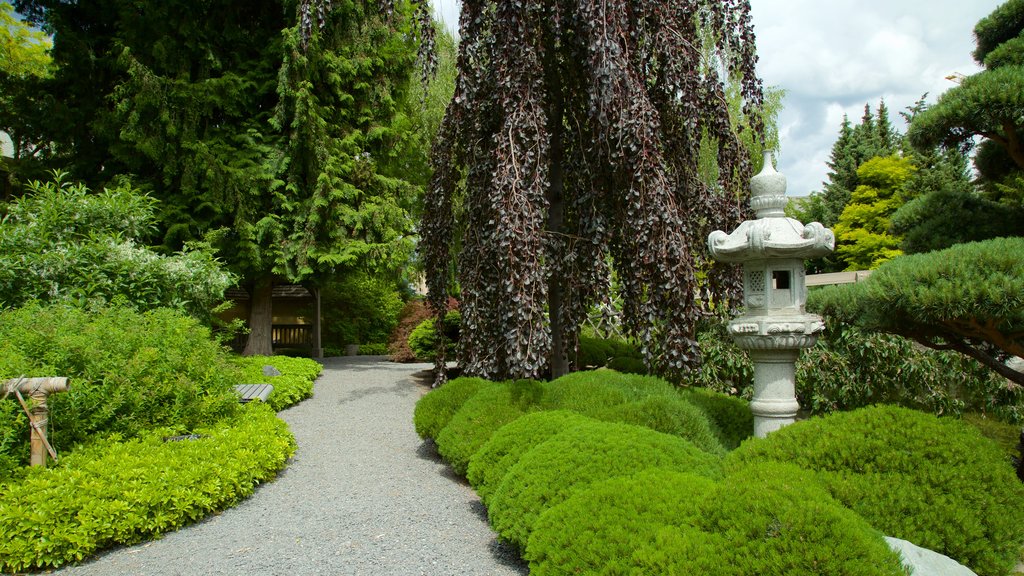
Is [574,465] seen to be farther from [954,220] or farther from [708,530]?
[954,220]

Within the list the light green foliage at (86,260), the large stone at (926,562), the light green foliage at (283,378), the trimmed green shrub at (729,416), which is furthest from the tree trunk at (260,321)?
the large stone at (926,562)

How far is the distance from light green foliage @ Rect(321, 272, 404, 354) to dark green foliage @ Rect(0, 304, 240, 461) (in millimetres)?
11229

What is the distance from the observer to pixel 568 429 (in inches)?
118

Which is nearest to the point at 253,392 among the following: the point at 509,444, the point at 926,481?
the point at 509,444

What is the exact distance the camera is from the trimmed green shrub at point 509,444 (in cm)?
309

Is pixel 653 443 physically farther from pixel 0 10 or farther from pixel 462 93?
pixel 0 10

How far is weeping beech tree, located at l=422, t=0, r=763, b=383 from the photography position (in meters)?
4.02

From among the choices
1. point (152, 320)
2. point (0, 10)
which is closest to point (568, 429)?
point (152, 320)

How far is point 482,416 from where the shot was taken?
12.8 ft

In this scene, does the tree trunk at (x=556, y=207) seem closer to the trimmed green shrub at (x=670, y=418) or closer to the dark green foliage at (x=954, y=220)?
the trimmed green shrub at (x=670, y=418)

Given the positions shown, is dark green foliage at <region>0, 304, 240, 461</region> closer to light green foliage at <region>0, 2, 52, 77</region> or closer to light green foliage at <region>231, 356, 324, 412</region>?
light green foliage at <region>231, 356, 324, 412</region>

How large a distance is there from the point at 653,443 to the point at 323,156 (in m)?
8.72

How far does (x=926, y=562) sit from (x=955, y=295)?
172 centimetres

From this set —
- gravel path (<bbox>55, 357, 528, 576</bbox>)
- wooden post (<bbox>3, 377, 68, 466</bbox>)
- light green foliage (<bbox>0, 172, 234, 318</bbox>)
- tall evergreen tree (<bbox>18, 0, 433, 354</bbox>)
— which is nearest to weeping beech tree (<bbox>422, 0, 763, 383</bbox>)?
gravel path (<bbox>55, 357, 528, 576</bbox>)
